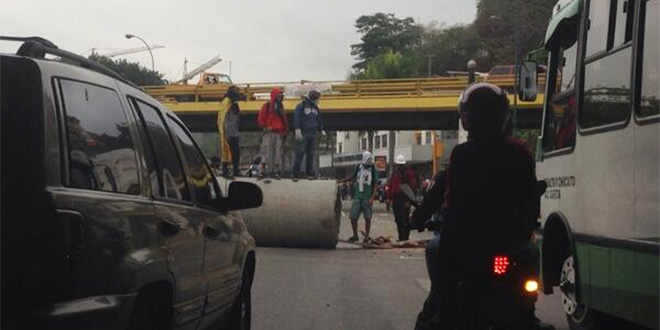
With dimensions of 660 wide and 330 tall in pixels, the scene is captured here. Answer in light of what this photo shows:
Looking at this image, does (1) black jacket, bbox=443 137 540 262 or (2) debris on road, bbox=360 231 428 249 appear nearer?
(1) black jacket, bbox=443 137 540 262

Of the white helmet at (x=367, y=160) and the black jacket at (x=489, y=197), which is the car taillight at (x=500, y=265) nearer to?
the black jacket at (x=489, y=197)

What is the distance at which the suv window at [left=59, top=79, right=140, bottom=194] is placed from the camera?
3020mm

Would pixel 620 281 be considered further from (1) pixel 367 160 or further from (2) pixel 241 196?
(1) pixel 367 160

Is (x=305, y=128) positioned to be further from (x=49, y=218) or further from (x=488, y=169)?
(x=49, y=218)

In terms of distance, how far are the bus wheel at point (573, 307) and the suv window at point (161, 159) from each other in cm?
326

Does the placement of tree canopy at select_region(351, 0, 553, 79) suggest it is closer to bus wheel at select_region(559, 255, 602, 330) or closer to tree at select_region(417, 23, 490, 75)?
tree at select_region(417, 23, 490, 75)

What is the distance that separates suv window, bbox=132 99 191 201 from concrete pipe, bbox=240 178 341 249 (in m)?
9.13

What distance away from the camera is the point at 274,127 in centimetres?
1554

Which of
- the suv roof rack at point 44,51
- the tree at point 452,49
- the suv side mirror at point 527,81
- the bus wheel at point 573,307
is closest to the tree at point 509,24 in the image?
the tree at point 452,49

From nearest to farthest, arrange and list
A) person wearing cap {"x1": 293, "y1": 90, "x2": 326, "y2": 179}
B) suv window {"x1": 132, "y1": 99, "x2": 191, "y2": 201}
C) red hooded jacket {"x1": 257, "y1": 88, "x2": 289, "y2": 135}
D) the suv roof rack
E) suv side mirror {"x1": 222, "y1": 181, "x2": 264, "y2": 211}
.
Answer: the suv roof rack → suv window {"x1": 132, "y1": 99, "x2": 191, "y2": 201} → suv side mirror {"x1": 222, "y1": 181, "x2": 264, "y2": 211} → person wearing cap {"x1": 293, "y1": 90, "x2": 326, "y2": 179} → red hooded jacket {"x1": 257, "y1": 88, "x2": 289, "y2": 135}

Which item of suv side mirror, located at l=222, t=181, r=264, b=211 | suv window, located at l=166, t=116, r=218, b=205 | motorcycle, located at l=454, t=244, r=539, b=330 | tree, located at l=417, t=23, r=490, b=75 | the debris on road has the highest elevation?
tree, located at l=417, t=23, r=490, b=75

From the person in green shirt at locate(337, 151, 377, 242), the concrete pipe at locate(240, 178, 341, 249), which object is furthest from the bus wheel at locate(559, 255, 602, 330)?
the person in green shirt at locate(337, 151, 377, 242)

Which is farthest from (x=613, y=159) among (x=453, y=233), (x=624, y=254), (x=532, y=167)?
(x=453, y=233)

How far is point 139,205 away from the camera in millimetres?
3400
